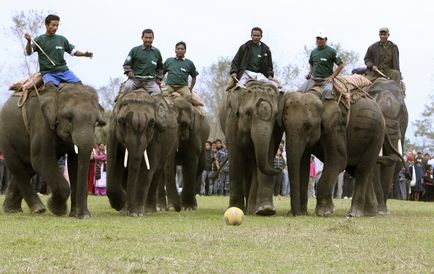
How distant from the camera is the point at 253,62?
1906 centimetres

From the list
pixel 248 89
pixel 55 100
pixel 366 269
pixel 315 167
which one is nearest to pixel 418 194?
pixel 315 167

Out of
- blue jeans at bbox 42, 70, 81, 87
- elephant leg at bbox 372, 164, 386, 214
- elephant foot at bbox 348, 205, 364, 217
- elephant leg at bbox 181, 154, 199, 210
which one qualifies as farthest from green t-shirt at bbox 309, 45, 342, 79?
blue jeans at bbox 42, 70, 81, 87

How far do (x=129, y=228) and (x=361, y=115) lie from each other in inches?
275

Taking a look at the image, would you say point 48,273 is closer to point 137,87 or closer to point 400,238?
point 400,238

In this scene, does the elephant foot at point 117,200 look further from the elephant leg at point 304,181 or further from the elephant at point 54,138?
the elephant leg at point 304,181

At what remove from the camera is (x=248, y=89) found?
697 inches

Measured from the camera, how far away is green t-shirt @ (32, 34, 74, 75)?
55.1ft

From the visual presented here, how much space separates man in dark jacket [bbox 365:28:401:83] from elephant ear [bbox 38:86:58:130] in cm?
786

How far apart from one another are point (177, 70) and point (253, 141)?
4539mm

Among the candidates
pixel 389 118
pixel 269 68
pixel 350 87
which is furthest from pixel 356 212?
pixel 269 68

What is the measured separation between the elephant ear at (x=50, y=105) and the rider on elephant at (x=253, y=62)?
12.7 feet

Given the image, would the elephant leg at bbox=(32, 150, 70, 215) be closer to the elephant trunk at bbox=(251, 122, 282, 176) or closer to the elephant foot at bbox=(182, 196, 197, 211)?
the elephant trunk at bbox=(251, 122, 282, 176)

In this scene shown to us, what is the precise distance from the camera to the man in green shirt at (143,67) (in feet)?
59.5

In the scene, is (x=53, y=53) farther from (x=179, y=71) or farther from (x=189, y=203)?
(x=189, y=203)
